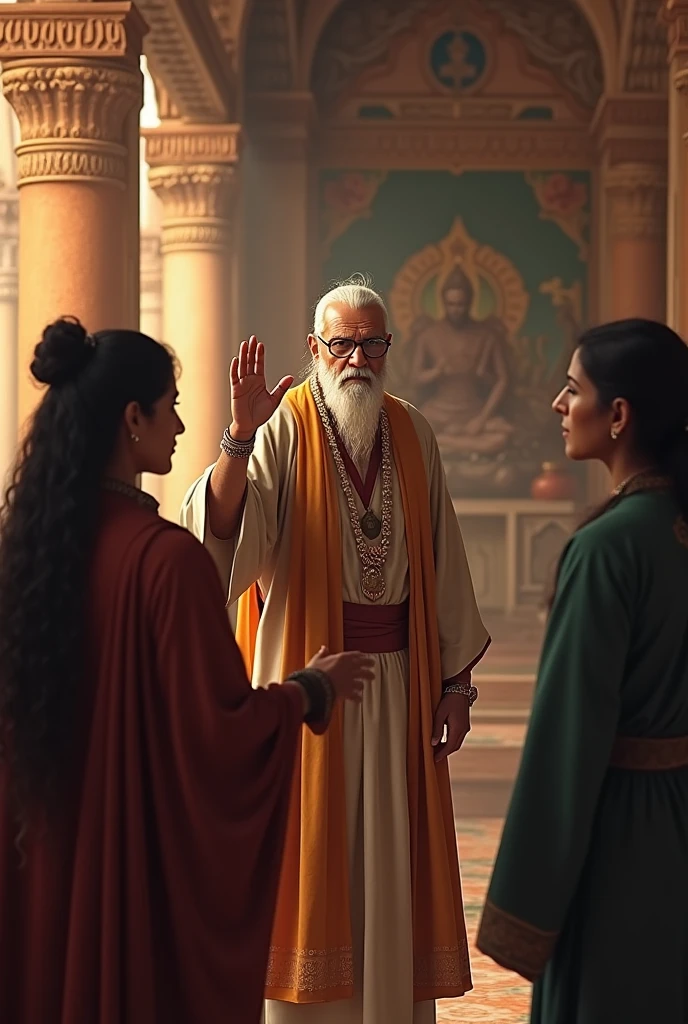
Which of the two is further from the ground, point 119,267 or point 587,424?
point 119,267

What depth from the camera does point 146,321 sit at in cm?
1477

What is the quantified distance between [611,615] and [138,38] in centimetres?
400

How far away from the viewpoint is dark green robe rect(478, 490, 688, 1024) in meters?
2.55

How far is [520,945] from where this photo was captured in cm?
255

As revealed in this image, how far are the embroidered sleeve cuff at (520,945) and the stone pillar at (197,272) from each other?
814 centimetres

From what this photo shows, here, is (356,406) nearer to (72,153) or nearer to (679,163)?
(72,153)

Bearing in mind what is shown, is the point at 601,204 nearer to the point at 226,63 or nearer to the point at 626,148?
the point at 626,148

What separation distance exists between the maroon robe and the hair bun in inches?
9.5

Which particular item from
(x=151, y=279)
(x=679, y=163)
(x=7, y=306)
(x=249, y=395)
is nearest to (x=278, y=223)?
(x=151, y=279)

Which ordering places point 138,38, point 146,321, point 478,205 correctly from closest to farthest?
1. point 138,38
2. point 478,205
3. point 146,321

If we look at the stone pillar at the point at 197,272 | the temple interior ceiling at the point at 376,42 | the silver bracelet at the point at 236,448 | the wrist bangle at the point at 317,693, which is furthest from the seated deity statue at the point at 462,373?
the wrist bangle at the point at 317,693

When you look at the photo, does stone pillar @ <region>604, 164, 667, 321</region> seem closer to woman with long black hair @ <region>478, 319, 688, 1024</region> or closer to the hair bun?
woman with long black hair @ <region>478, 319, 688, 1024</region>

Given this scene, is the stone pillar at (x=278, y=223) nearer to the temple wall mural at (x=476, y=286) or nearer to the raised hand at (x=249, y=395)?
the temple wall mural at (x=476, y=286)

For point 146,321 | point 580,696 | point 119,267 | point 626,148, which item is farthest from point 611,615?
point 146,321
